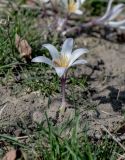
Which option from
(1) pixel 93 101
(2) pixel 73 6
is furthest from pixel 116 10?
(1) pixel 93 101

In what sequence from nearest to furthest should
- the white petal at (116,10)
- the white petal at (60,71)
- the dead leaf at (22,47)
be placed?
the white petal at (60,71), the dead leaf at (22,47), the white petal at (116,10)

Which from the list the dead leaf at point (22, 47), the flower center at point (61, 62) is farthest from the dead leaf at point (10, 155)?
the dead leaf at point (22, 47)

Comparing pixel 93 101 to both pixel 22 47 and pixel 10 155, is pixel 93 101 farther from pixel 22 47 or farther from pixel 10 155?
pixel 10 155

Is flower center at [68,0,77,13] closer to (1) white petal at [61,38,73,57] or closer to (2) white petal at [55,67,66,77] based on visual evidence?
(1) white petal at [61,38,73,57]

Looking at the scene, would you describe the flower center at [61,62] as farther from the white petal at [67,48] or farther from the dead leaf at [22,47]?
the dead leaf at [22,47]

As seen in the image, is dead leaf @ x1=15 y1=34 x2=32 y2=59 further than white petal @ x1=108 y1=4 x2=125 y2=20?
No

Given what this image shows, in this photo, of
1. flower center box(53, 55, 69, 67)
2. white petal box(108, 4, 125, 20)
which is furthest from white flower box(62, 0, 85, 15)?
flower center box(53, 55, 69, 67)

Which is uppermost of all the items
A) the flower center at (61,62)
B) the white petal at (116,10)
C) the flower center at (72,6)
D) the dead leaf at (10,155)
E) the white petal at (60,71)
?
the flower center at (72,6)

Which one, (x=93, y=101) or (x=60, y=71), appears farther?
(x=93, y=101)

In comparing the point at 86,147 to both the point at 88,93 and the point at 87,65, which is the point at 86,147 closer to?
the point at 88,93
